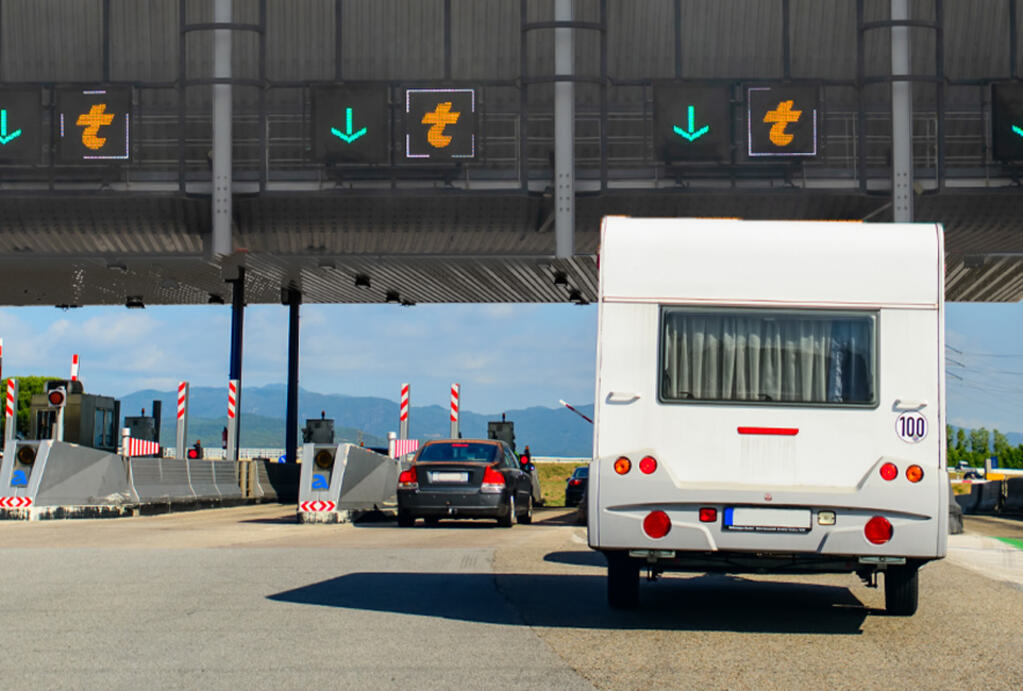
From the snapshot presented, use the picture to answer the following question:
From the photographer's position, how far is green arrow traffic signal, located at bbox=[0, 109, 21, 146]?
26250mm

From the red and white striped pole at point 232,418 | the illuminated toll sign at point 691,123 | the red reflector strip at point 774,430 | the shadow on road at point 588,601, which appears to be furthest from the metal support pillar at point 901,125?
the red reflector strip at point 774,430

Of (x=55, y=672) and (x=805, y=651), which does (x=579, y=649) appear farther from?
(x=55, y=672)

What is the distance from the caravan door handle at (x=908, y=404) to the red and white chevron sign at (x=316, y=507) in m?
14.7

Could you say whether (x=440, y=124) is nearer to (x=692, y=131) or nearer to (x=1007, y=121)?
(x=692, y=131)

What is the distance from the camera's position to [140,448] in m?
35.7

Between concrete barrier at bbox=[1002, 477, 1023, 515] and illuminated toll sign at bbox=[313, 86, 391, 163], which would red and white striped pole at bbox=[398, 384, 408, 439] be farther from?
concrete barrier at bbox=[1002, 477, 1023, 515]

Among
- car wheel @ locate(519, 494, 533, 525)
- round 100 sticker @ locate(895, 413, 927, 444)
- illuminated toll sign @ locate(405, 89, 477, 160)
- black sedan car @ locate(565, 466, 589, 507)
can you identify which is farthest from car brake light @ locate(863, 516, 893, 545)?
black sedan car @ locate(565, 466, 589, 507)

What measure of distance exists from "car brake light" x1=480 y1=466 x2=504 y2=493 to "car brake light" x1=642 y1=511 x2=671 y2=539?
1157 cm

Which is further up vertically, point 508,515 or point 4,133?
point 4,133

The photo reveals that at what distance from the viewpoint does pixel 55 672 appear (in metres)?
6.95

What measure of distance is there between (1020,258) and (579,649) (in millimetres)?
21598

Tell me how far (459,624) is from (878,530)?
264cm

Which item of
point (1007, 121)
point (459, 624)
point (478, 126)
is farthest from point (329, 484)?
point (459, 624)

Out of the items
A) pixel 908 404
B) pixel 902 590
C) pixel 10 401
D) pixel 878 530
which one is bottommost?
pixel 902 590
